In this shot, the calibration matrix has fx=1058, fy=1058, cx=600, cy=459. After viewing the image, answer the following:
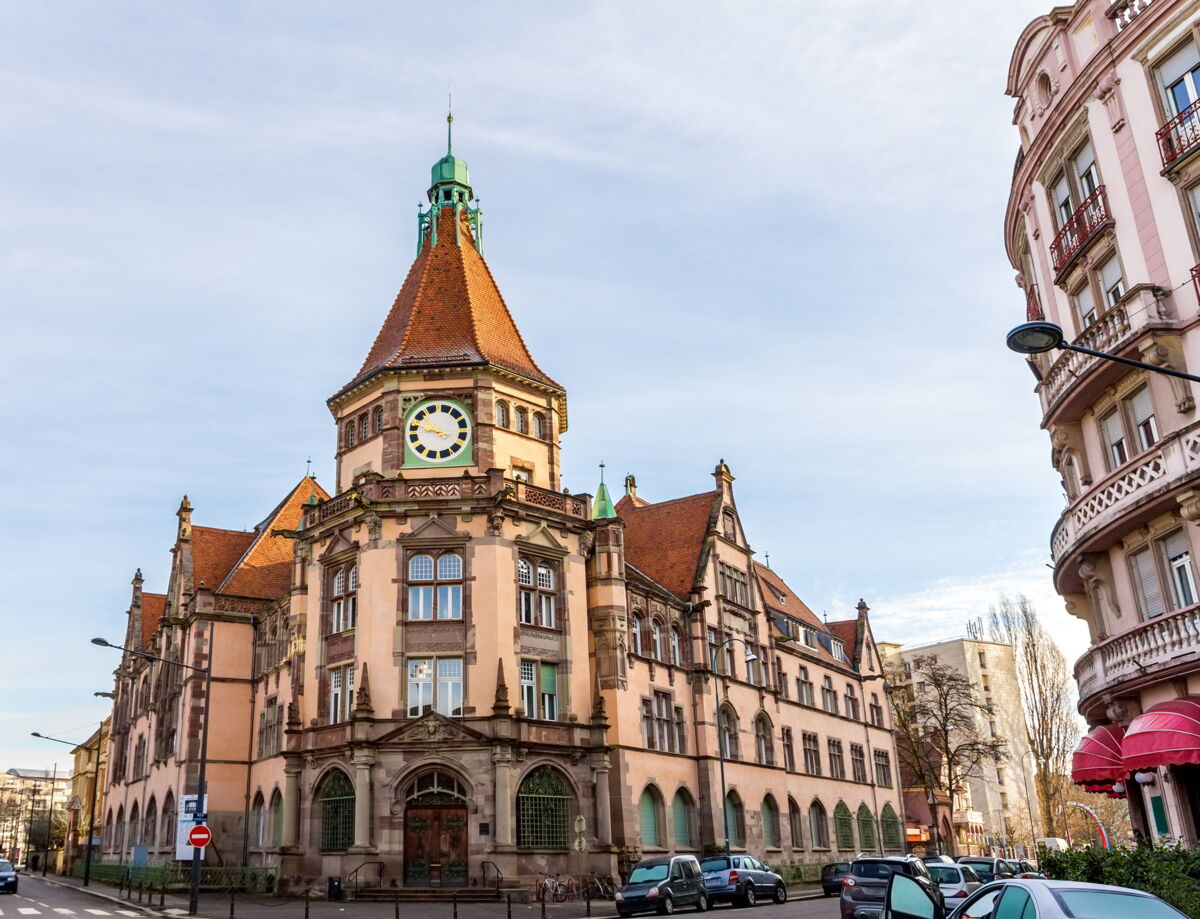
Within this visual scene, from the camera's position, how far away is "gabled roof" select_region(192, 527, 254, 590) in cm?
5481

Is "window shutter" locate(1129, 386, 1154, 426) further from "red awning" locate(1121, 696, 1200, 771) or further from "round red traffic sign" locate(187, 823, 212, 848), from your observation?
"round red traffic sign" locate(187, 823, 212, 848)

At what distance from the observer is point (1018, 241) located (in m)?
28.6

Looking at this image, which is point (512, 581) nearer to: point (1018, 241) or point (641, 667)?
point (641, 667)

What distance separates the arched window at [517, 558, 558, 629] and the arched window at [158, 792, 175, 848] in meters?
23.4

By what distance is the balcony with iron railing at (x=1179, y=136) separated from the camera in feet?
66.6

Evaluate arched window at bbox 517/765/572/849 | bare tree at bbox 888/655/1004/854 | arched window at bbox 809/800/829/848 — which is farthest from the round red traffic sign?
bare tree at bbox 888/655/1004/854

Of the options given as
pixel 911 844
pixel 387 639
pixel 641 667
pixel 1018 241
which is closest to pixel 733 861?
pixel 641 667

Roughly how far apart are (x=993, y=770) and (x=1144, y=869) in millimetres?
97814

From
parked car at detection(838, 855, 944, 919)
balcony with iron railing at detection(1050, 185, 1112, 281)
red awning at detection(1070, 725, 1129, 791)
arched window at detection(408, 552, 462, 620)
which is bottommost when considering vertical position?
parked car at detection(838, 855, 944, 919)

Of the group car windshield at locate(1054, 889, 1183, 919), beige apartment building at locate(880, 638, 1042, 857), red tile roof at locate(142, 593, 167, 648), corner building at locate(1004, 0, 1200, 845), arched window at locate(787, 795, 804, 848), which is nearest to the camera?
car windshield at locate(1054, 889, 1183, 919)

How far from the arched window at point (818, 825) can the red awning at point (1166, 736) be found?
3699 centimetres

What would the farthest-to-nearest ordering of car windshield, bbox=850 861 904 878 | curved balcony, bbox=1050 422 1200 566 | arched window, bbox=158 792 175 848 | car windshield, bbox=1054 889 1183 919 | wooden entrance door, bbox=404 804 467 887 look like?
arched window, bbox=158 792 175 848 → wooden entrance door, bbox=404 804 467 887 → car windshield, bbox=850 861 904 878 → curved balcony, bbox=1050 422 1200 566 → car windshield, bbox=1054 889 1183 919

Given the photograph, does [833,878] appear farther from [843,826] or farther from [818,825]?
[843,826]

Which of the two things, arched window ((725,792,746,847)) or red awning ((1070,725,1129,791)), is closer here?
red awning ((1070,725,1129,791))
